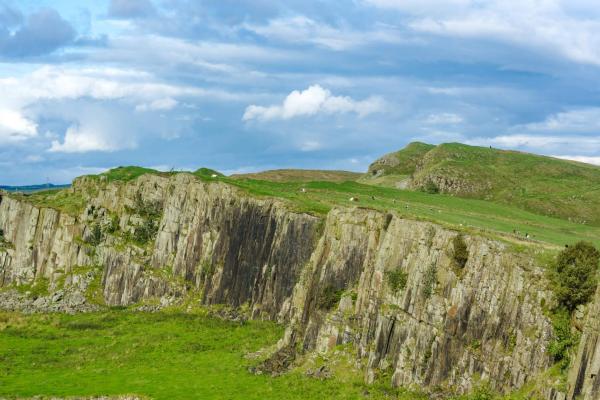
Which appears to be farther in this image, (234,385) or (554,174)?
(554,174)

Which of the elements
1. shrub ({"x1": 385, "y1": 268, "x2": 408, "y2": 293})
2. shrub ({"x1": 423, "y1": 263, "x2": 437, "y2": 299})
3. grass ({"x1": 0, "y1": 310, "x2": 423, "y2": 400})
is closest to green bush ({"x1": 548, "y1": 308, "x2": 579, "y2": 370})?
shrub ({"x1": 423, "y1": 263, "x2": 437, "y2": 299})

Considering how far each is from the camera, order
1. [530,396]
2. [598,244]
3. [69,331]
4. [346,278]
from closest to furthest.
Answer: [530,396], [598,244], [346,278], [69,331]

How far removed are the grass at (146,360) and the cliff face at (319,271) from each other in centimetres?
501

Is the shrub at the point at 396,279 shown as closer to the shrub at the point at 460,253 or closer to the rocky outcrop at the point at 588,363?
the shrub at the point at 460,253

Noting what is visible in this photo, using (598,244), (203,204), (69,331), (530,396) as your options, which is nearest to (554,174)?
(203,204)

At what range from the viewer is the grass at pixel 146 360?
71.2 meters

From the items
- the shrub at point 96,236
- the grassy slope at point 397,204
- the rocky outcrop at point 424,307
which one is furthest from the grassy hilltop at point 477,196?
the shrub at point 96,236

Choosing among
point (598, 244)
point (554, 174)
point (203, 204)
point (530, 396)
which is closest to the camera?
point (530, 396)

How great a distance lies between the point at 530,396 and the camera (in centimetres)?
5103

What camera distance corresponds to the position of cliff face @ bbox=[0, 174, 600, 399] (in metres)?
56.2

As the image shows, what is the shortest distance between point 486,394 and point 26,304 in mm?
96243

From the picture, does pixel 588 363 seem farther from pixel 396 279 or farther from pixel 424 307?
pixel 396 279

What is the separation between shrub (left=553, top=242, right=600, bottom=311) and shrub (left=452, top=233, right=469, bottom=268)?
32.7ft

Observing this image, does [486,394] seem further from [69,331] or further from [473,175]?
[473,175]
